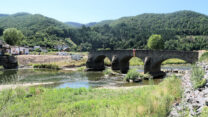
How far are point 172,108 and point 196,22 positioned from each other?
152m

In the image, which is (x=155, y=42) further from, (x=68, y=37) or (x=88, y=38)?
(x=68, y=37)

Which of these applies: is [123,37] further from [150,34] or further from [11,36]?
[11,36]

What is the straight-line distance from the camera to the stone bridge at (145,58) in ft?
86.5

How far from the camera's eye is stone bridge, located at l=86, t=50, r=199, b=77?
86.5 feet

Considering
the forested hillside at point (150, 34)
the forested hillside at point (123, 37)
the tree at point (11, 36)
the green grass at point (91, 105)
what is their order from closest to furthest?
the green grass at point (91, 105), the tree at point (11, 36), the forested hillside at point (150, 34), the forested hillside at point (123, 37)

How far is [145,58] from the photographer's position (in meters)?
31.3

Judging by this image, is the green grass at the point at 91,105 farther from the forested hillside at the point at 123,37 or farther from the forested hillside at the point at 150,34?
the forested hillside at the point at 150,34

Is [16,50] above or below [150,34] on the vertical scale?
below

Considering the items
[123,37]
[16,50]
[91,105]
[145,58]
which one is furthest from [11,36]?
[123,37]

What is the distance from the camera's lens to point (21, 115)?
28.9ft

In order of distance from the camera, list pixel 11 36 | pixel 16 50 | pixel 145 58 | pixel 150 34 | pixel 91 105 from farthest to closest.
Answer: pixel 150 34 → pixel 11 36 → pixel 16 50 → pixel 145 58 → pixel 91 105

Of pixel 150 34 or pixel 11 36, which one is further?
pixel 150 34

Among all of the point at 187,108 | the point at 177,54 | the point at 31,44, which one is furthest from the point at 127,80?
the point at 31,44

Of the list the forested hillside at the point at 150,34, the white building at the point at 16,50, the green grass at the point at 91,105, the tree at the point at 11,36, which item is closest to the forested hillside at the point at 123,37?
the forested hillside at the point at 150,34
